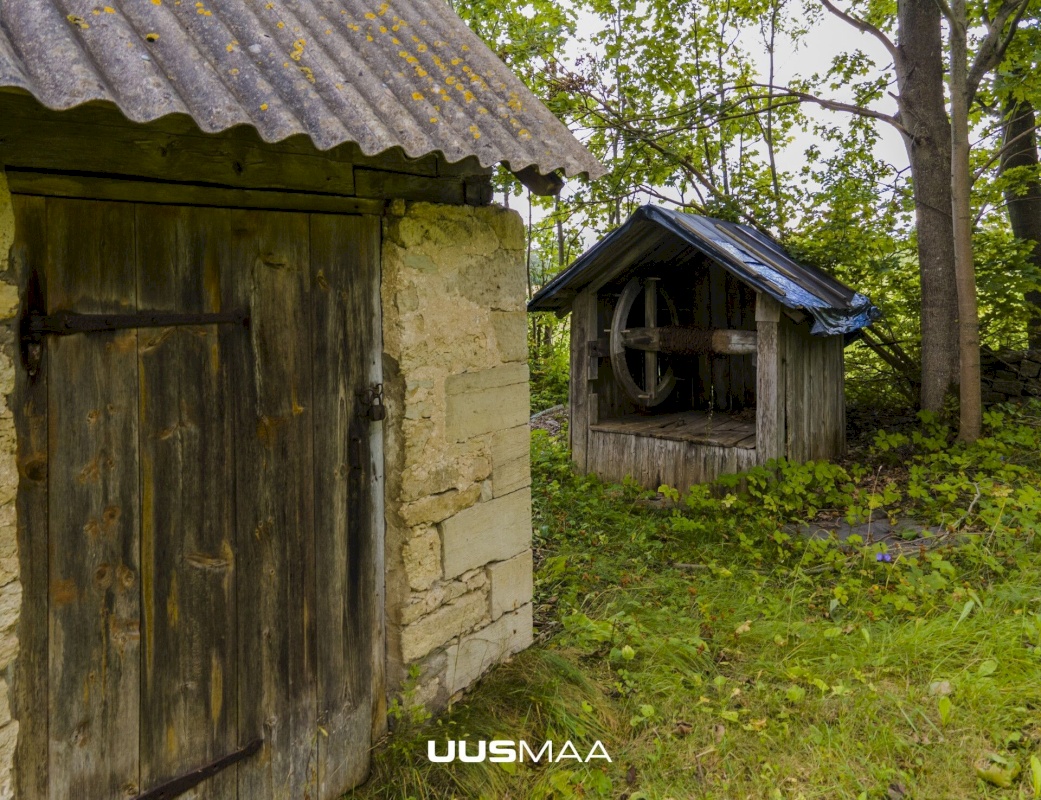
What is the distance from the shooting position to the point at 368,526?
3.09 m

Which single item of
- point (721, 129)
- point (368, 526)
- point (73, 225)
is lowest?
point (368, 526)

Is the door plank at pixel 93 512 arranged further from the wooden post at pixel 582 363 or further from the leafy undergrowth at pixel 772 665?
the wooden post at pixel 582 363

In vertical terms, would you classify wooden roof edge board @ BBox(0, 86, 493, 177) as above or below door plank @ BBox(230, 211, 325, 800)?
above

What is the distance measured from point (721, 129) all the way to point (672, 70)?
163cm

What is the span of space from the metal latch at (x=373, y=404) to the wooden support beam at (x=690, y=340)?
4305 mm

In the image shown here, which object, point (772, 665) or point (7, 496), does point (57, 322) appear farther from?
point (772, 665)

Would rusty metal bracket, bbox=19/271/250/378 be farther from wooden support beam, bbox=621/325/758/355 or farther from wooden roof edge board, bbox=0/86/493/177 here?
wooden support beam, bbox=621/325/758/355

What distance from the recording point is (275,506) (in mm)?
2766

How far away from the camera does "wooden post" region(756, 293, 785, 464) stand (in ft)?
20.7

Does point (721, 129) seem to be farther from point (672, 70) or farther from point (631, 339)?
point (631, 339)

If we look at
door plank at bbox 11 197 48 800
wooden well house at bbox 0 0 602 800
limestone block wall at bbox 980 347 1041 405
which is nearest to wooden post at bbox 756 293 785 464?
limestone block wall at bbox 980 347 1041 405

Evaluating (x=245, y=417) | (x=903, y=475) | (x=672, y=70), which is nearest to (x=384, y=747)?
(x=245, y=417)

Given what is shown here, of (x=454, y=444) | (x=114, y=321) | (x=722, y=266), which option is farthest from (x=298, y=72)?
(x=722, y=266)

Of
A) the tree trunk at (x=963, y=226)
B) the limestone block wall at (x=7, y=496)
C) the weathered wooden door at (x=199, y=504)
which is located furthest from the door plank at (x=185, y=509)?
the tree trunk at (x=963, y=226)
